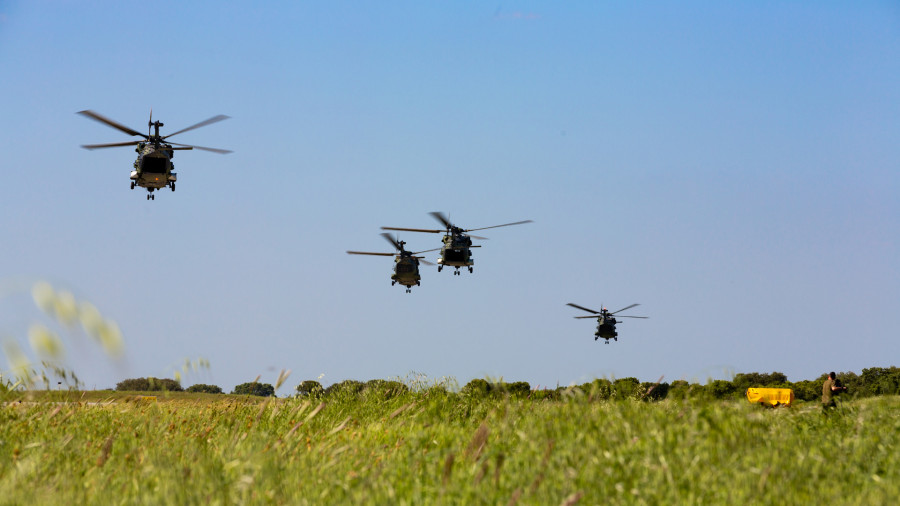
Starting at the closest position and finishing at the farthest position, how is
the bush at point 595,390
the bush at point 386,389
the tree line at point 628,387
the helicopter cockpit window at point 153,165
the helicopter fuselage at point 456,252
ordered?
the bush at point 595,390, the tree line at point 628,387, the bush at point 386,389, the helicopter cockpit window at point 153,165, the helicopter fuselage at point 456,252

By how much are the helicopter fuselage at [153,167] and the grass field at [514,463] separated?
30765 mm

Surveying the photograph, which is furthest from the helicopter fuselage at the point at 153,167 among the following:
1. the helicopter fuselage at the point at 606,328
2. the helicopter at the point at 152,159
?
the helicopter fuselage at the point at 606,328

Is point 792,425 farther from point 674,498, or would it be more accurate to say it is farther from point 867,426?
point 674,498

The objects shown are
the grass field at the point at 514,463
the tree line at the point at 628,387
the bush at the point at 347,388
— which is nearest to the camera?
the grass field at the point at 514,463

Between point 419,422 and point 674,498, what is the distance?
7957 millimetres

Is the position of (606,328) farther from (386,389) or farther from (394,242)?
(386,389)

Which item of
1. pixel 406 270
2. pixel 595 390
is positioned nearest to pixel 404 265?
pixel 406 270

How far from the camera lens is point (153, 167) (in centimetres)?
4362

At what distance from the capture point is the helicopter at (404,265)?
200 ft

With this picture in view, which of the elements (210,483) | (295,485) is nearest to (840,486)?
(295,485)

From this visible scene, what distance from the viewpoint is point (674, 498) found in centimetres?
945

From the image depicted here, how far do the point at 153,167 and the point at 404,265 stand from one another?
22.2 m

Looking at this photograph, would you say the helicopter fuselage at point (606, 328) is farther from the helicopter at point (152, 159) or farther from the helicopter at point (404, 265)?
the helicopter at point (152, 159)

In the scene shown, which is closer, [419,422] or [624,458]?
[624,458]
